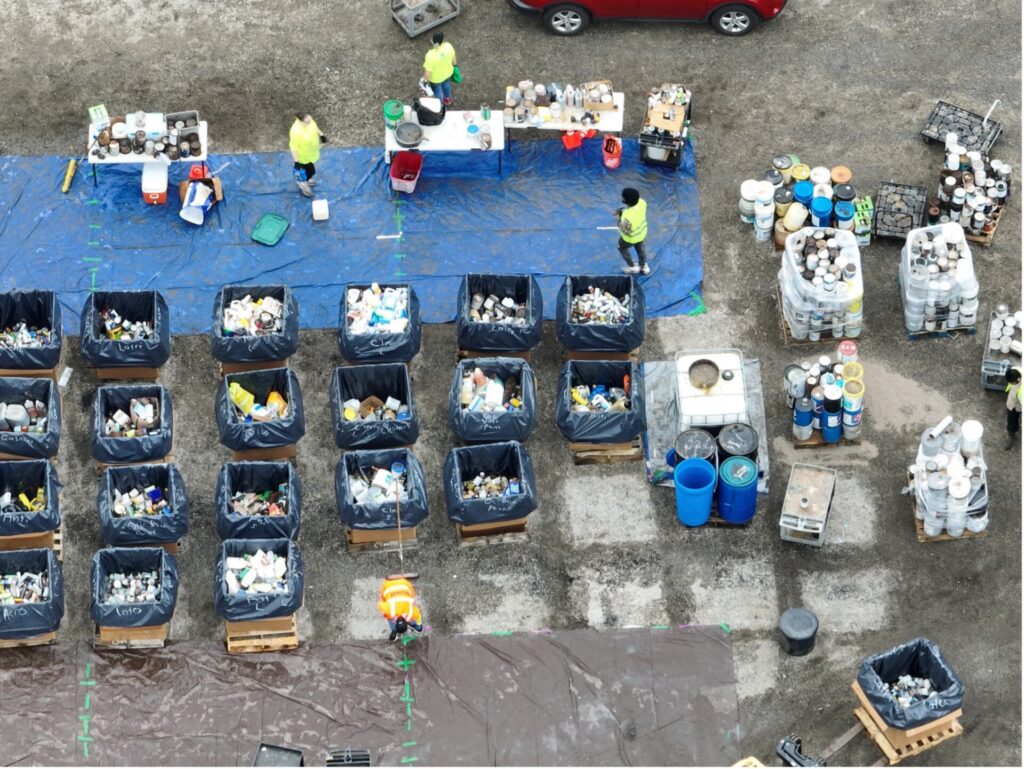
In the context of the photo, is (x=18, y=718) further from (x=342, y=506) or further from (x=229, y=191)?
(x=229, y=191)

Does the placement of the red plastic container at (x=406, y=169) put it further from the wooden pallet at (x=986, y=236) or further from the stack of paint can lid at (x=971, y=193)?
the wooden pallet at (x=986, y=236)

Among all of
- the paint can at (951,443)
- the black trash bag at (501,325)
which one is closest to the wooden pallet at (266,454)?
the black trash bag at (501,325)

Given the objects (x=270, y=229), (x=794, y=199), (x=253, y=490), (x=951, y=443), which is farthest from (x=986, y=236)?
(x=253, y=490)

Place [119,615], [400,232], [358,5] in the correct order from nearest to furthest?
[119,615], [400,232], [358,5]

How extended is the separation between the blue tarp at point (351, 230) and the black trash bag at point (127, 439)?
2.01 m

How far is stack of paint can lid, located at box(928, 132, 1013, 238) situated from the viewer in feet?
103

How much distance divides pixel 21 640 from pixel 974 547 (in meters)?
13.7

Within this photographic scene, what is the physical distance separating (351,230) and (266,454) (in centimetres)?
447

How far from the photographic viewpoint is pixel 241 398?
29438 mm

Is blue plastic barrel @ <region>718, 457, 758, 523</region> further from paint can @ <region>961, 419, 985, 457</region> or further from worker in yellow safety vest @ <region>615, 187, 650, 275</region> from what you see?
worker in yellow safety vest @ <region>615, 187, 650, 275</region>

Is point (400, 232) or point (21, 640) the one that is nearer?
point (21, 640)

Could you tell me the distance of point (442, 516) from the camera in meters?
29.5

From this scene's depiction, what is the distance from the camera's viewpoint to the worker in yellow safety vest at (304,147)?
31.5 meters

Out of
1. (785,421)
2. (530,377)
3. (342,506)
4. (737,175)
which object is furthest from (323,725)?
(737,175)
